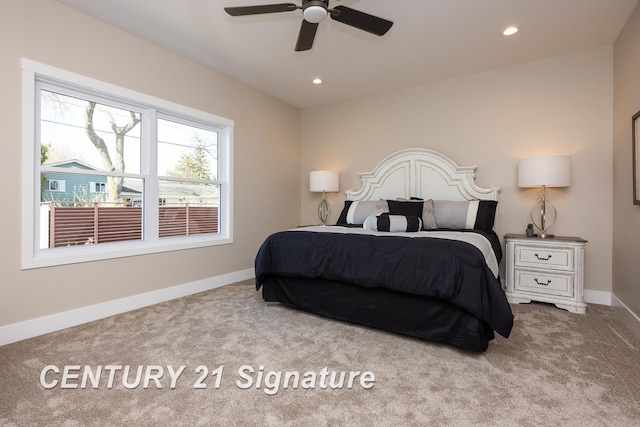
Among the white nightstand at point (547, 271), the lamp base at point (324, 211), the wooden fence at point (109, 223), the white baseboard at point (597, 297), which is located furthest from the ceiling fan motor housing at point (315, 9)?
the white baseboard at point (597, 297)

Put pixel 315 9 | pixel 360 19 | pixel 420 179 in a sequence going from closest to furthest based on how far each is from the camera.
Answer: pixel 315 9 < pixel 360 19 < pixel 420 179

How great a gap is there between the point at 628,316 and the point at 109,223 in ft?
15.1

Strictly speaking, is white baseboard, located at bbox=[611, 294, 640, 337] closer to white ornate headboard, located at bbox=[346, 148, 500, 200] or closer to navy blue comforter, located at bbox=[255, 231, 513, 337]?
navy blue comforter, located at bbox=[255, 231, 513, 337]

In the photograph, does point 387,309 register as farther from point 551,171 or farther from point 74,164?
point 74,164

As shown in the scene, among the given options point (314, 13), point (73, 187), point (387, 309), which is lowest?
point (387, 309)

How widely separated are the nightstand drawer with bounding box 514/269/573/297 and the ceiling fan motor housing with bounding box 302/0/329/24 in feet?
9.61

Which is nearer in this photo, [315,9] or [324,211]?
[315,9]

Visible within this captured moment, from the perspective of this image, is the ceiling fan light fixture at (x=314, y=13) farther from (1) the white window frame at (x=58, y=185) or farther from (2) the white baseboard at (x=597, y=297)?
(2) the white baseboard at (x=597, y=297)

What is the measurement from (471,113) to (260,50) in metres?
2.57

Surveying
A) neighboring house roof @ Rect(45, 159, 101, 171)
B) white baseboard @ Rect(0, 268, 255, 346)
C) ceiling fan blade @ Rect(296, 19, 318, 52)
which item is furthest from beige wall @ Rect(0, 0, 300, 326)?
ceiling fan blade @ Rect(296, 19, 318, 52)

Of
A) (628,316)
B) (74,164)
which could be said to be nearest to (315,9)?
(74,164)

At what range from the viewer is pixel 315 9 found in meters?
1.99

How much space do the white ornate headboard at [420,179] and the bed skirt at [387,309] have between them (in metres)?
2.05

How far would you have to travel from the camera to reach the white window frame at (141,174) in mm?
2359
